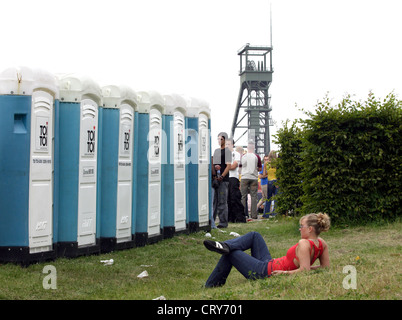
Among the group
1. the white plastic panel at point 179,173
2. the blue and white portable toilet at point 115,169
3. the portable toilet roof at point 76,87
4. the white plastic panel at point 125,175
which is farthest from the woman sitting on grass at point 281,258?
the white plastic panel at point 179,173

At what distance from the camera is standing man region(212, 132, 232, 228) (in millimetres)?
14641

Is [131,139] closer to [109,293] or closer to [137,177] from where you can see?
[137,177]

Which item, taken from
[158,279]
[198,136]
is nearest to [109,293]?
[158,279]

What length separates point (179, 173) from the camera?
12.5 m

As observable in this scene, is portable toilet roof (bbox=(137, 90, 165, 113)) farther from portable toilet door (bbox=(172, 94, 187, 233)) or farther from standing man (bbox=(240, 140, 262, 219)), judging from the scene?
standing man (bbox=(240, 140, 262, 219))

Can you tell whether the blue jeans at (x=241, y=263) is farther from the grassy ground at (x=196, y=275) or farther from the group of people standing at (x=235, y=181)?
the group of people standing at (x=235, y=181)

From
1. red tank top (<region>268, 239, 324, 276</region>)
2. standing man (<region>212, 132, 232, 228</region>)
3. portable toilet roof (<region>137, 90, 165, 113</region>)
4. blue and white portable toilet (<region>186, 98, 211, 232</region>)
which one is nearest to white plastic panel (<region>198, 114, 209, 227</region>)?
blue and white portable toilet (<region>186, 98, 211, 232</region>)

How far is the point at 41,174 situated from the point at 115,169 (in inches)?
73.5

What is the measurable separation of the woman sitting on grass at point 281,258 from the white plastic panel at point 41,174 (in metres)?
2.65

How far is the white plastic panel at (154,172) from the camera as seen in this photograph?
1132 cm

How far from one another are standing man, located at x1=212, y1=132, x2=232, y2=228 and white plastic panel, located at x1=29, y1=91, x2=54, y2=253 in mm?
6315

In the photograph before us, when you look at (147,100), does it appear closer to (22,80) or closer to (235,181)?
(22,80)
